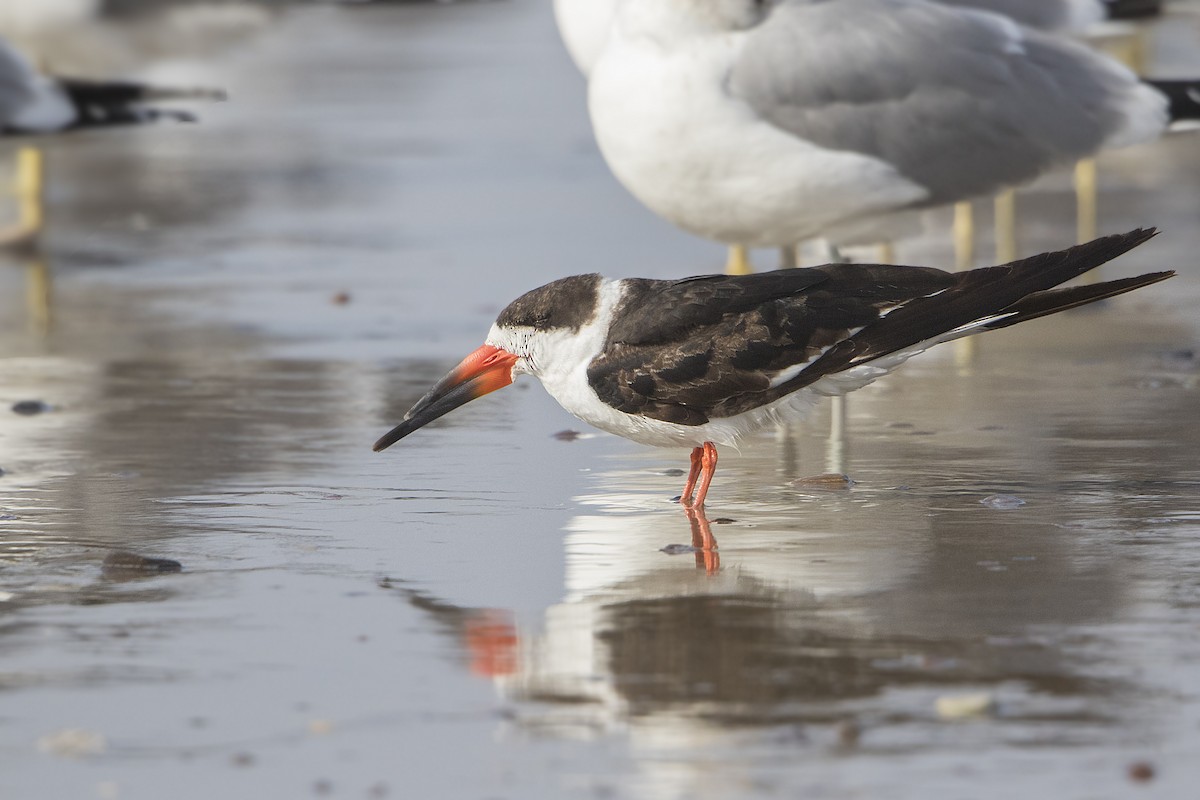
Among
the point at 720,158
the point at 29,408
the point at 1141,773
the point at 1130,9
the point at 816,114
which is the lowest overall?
the point at 1141,773

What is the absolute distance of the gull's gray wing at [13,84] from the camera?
39.5ft

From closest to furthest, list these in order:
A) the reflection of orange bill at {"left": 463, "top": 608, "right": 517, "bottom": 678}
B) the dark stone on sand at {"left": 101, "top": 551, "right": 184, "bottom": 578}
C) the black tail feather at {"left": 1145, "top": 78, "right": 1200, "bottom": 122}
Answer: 1. the reflection of orange bill at {"left": 463, "top": 608, "right": 517, "bottom": 678}
2. the dark stone on sand at {"left": 101, "top": 551, "right": 184, "bottom": 578}
3. the black tail feather at {"left": 1145, "top": 78, "right": 1200, "bottom": 122}

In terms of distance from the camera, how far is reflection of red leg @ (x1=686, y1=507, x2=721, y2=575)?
5.29m

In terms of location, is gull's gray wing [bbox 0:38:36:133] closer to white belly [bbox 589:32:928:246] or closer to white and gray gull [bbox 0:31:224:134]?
white and gray gull [bbox 0:31:224:134]

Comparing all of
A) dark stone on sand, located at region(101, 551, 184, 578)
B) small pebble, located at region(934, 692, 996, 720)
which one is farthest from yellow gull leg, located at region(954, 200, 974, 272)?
small pebble, located at region(934, 692, 996, 720)

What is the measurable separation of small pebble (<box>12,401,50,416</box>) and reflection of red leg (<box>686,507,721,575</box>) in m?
2.78

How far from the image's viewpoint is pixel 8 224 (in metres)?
13.1

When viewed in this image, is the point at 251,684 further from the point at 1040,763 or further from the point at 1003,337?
the point at 1003,337

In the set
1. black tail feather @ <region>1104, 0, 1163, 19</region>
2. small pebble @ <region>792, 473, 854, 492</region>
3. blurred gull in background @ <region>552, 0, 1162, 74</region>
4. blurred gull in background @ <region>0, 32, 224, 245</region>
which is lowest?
small pebble @ <region>792, 473, 854, 492</region>

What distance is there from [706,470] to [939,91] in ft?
9.93

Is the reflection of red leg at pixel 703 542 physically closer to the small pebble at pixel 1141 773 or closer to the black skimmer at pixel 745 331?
the black skimmer at pixel 745 331

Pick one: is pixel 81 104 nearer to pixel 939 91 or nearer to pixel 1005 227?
pixel 1005 227

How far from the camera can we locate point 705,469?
236 inches

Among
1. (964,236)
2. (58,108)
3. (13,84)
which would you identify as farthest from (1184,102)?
(13,84)
